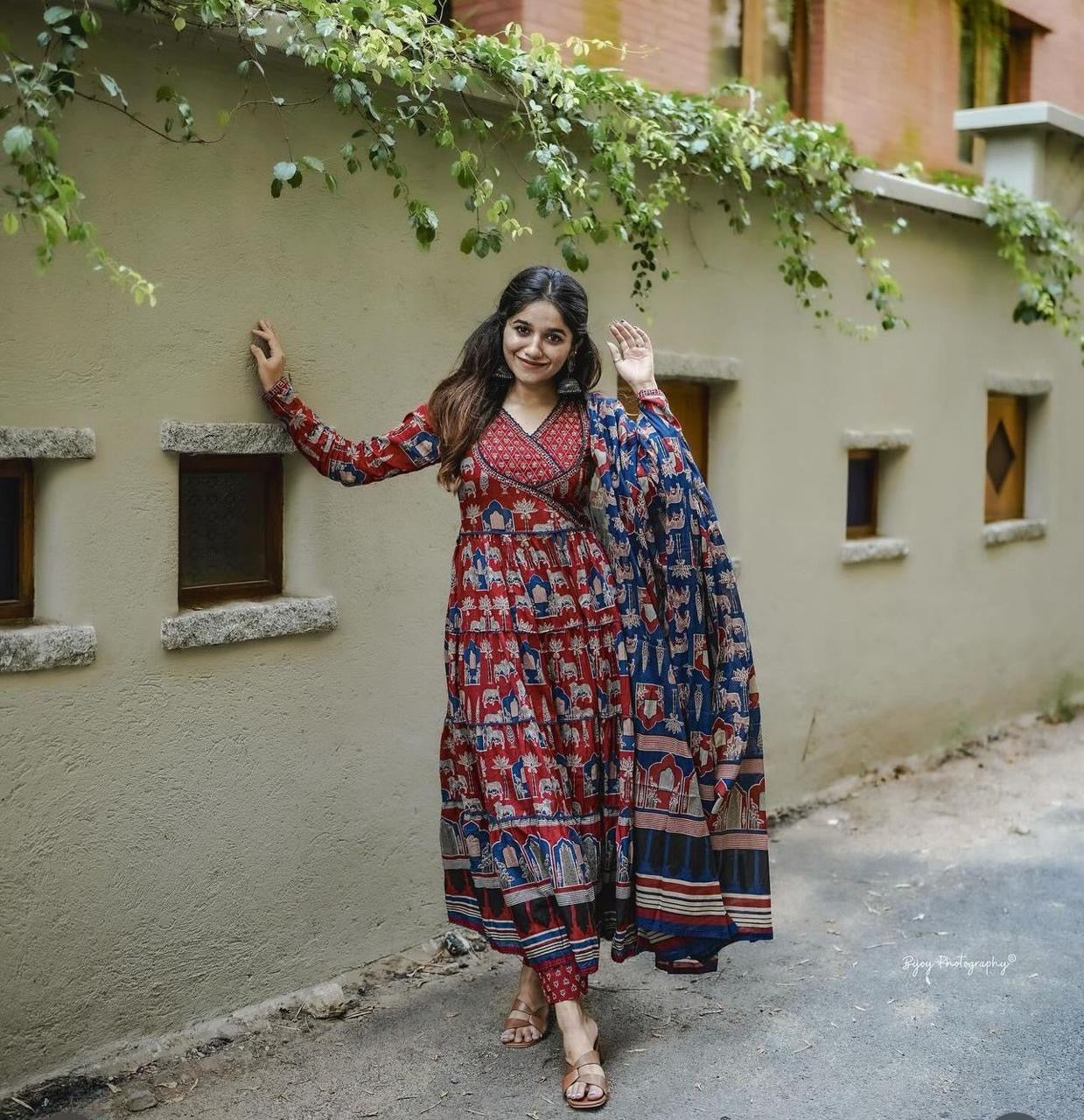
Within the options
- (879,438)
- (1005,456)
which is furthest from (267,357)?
(1005,456)

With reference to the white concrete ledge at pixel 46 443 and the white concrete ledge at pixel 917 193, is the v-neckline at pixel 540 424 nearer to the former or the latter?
the white concrete ledge at pixel 46 443

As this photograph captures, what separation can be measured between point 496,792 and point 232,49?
213 centimetres

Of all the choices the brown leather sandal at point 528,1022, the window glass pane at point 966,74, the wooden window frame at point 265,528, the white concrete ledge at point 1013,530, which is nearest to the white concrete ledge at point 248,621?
the wooden window frame at point 265,528

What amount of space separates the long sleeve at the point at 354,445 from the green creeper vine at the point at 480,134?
0.53 metres

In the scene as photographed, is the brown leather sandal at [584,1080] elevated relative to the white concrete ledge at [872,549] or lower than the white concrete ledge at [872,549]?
lower

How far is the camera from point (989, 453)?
8.21 meters

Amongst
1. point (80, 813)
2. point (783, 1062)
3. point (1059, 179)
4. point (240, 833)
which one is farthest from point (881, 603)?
point (80, 813)

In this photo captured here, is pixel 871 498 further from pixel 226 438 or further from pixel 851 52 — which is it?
pixel 226 438

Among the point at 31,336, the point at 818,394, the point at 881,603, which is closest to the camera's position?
the point at 31,336

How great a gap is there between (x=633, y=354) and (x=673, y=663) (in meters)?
0.86

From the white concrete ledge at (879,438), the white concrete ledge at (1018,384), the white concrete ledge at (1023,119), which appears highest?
the white concrete ledge at (1023,119)

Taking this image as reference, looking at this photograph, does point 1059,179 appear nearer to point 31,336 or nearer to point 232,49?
point 232,49

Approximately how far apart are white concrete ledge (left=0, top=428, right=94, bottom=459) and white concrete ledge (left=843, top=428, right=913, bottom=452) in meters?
4.10

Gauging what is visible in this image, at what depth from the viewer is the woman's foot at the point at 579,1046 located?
362cm
